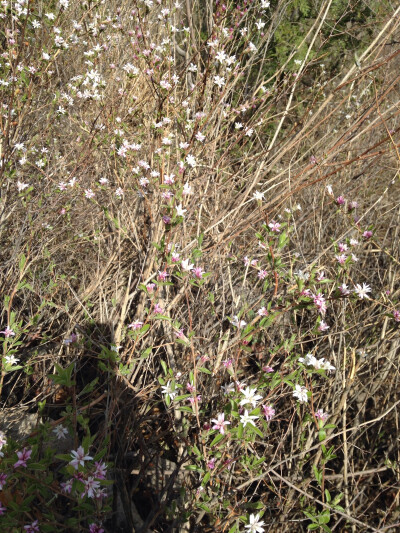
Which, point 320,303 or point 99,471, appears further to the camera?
point 320,303

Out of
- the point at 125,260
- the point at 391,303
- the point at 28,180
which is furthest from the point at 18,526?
the point at 28,180

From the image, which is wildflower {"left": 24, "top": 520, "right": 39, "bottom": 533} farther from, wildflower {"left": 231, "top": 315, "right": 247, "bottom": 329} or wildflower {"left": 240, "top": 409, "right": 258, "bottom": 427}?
wildflower {"left": 231, "top": 315, "right": 247, "bottom": 329}

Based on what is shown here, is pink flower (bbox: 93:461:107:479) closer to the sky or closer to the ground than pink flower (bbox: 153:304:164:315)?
closer to the ground

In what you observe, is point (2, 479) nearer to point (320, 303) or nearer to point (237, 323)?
point (237, 323)

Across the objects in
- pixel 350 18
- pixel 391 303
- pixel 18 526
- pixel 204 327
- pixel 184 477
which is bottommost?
pixel 184 477

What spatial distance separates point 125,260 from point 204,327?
2.08 feet

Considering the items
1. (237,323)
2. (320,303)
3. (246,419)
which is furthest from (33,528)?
(320,303)

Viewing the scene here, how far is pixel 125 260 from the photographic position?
2.47m

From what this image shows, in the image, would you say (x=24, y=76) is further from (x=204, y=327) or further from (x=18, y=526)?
(x=18, y=526)

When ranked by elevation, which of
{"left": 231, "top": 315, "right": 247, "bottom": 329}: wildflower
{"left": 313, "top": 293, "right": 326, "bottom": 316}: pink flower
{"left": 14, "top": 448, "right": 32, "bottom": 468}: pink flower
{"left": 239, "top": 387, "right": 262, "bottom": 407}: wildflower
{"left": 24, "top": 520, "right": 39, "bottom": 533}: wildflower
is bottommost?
{"left": 24, "top": 520, "right": 39, "bottom": 533}: wildflower

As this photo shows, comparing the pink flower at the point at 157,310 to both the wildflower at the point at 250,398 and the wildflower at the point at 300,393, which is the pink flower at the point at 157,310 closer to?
the wildflower at the point at 250,398

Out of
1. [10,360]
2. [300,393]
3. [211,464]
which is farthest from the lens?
[10,360]

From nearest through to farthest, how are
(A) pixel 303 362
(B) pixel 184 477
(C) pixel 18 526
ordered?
(C) pixel 18 526 < (A) pixel 303 362 < (B) pixel 184 477

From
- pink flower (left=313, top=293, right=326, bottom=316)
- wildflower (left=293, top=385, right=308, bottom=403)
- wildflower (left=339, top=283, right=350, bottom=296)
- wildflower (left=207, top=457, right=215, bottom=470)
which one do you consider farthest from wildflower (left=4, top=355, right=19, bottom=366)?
wildflower (left=339, top=283, right=350, bottom=296)
